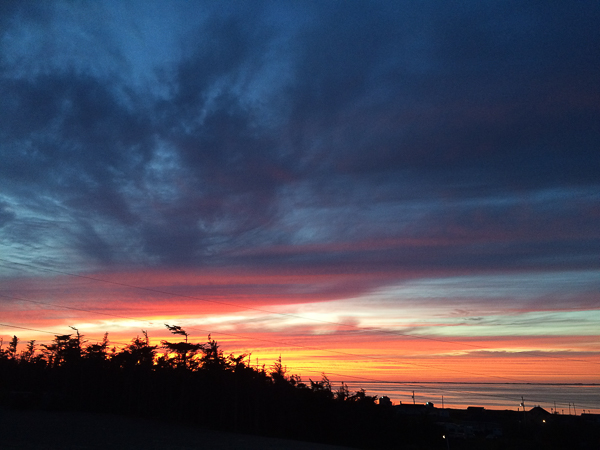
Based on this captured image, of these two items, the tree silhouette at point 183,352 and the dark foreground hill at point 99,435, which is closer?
the dark foreground hill at point 99,435

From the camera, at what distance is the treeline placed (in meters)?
37.7

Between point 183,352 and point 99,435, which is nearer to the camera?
point 99,435

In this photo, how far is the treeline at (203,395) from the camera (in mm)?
37719

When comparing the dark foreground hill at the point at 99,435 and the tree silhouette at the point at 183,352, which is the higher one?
the tree silhouette at the point at 183,352

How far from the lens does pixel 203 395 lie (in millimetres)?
37688

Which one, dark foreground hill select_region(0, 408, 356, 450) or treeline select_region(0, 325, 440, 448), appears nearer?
dark foreground hill select_region(0, 408, 356, 450)

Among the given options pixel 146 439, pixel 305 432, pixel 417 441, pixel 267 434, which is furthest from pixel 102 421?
pixel 417 441

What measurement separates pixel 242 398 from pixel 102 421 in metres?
10.7

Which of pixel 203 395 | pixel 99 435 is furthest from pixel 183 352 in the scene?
pixel 99 435

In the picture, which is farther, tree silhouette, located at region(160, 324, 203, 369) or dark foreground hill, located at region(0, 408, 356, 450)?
tree silhouette, located at region(160, 324, 203, 369)

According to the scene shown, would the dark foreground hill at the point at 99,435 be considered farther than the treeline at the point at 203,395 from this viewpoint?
No

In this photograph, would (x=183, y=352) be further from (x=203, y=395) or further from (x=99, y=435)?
(x=99, y=435)

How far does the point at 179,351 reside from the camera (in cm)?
4106

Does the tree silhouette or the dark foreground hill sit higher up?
the tree silhouette
